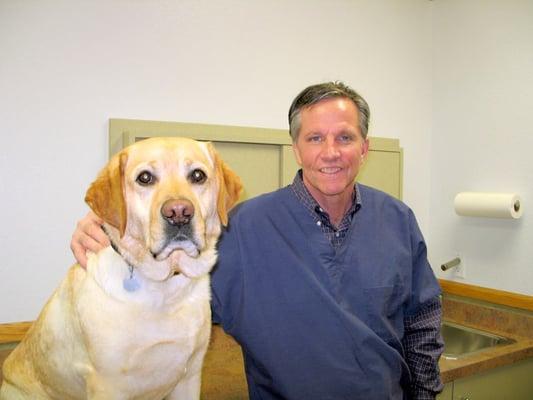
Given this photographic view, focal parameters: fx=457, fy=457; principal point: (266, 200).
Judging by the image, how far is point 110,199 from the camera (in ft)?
3.69

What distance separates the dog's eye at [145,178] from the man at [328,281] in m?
0.22

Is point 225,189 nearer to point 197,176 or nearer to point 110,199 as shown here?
point 197,176

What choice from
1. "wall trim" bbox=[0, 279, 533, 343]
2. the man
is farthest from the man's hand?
"wall trim" bbox=[0, 279, 533, 343]

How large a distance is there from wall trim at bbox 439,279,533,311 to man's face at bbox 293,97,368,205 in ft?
4.83

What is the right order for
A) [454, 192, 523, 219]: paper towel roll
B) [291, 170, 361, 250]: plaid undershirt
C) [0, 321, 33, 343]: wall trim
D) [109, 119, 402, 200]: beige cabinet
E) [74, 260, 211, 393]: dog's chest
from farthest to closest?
1. [454, 192, 523, 219]: paper towel roll
2. [109, 119, 402, 200]: beige cabinet
3. [0, 321, 33, 343]: wall trim
4. [291, 170, 361, 250]: plaid undershirt
5. [74, 260, 211, 393]: dog's chest

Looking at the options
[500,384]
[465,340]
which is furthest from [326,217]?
[465,340]

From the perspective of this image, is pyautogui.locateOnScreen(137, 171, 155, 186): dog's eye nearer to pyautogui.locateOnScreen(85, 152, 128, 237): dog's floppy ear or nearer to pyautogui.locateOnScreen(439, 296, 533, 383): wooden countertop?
pyautogui.locateOnScreen(85, 152, 128, 237): dog's floppy ear

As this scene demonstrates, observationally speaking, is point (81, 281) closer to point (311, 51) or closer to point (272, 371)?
point (272, 371)

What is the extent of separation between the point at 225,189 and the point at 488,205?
1.76 metres

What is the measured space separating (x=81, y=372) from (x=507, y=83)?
2.48m

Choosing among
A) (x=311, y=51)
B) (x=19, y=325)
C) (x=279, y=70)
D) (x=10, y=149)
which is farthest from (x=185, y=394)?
(x=311, y=51)

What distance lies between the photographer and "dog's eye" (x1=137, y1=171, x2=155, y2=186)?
3.76 ft

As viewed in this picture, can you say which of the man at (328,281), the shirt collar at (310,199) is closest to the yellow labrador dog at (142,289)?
the man at (328,281)

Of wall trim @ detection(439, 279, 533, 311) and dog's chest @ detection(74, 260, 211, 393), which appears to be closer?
dog's chest @ detection(74, 260, 211, 393)
